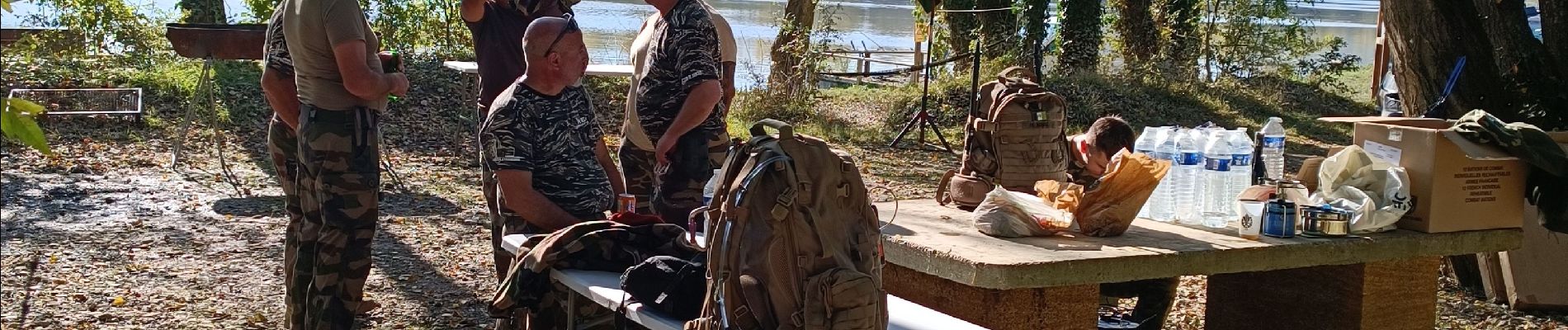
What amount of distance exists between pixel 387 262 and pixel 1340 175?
4531mm

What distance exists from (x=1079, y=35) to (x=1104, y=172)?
10.8 meters

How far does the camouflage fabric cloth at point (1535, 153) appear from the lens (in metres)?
4.35

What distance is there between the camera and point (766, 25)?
98.9 ft

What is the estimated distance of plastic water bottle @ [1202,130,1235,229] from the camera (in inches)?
172

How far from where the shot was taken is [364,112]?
15.3ft

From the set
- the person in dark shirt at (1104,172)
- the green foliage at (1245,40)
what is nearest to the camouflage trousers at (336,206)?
the person in dark shirt at (1104,172)

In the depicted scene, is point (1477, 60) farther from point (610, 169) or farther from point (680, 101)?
point (610, 169)

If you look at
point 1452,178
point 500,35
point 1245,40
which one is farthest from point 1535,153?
point 1245,40

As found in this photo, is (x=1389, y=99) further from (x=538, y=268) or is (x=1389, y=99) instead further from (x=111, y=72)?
(x=111, y=72)

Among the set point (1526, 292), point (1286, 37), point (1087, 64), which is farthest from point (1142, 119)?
point (1526, 292)

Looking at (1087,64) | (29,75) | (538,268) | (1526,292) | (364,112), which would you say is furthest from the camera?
(1087,64)

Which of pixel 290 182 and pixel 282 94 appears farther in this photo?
pixel 290 182

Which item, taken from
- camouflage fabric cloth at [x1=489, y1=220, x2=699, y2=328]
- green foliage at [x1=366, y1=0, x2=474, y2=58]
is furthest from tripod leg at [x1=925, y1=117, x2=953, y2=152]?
camouflage fabric cloth at [x1=489, y1=220, x2=699, y2=328]

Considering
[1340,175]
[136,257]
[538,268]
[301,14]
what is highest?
[301,14]
